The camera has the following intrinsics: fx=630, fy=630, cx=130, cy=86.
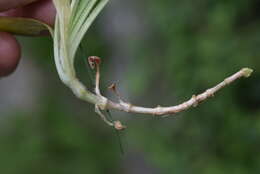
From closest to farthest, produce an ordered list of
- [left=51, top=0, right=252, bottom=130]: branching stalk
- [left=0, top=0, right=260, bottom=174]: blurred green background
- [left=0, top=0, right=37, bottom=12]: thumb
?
[left=51, top=0, right=252, bottom=130]: branching stalk → [left=0, top=0, right=37, bottom=12]: thumb → [left=0, top=0, right=260, bottom=174]: blurred green background

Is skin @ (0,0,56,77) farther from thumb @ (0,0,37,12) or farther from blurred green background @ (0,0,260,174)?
blurred green background @ (0,0,260,174)

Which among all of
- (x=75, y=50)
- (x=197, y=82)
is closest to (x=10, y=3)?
(x=75, y=50)

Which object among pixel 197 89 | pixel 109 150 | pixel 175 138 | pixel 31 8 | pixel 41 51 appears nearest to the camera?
pixel 31 8

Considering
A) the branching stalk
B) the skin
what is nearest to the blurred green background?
the skin

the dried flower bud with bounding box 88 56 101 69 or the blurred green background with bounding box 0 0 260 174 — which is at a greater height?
the dried flower bud with bounding box 88 56 101 69

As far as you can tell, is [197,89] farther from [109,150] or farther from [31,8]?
[109,150]

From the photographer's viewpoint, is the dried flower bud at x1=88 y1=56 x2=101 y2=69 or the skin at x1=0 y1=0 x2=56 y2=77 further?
the skin at x1=0 y1=0 x2=56 y2=77

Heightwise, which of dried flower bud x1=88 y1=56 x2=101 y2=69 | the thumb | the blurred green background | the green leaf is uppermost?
the thumb

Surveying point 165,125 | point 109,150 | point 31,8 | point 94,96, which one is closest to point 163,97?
point 165,125

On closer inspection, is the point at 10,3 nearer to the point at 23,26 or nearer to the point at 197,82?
the point at 23,26
